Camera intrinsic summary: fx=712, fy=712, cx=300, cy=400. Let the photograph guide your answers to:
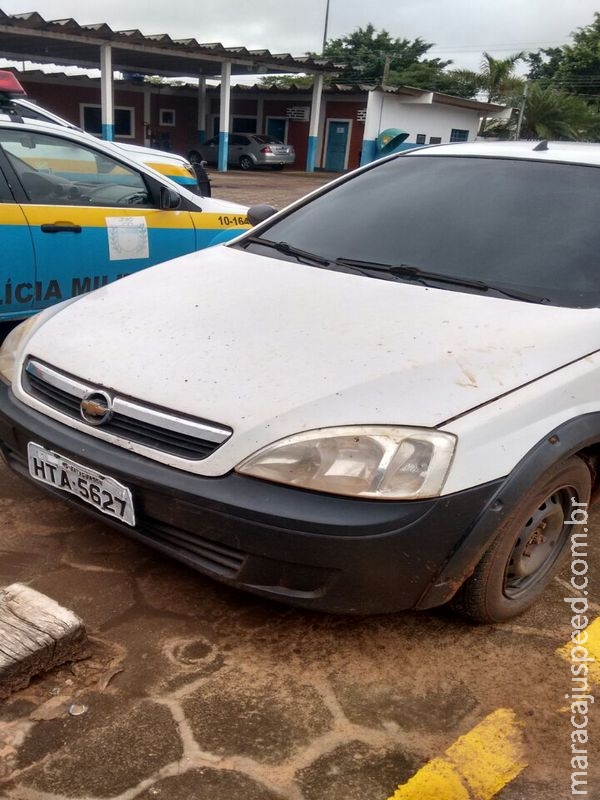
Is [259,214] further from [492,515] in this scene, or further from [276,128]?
[276,128]

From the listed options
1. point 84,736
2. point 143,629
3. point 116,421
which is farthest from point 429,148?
point 84,736

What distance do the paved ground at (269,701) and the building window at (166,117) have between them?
1236 inches

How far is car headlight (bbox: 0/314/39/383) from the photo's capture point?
255 cm

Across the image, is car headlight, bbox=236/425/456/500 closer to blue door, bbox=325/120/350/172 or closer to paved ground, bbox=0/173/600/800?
paved ground, bbox=0/173/600/800

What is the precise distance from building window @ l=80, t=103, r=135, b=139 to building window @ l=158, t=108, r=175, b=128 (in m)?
1.25

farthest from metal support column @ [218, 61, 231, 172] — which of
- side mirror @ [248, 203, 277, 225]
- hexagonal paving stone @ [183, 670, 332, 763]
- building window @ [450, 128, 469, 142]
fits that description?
hexagonal paving stone @ [183, 670, 332, 763]

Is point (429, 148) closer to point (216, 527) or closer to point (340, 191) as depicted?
point (340, 191)

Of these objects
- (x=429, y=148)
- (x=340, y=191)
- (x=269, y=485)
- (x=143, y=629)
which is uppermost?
(x=429, y=148)

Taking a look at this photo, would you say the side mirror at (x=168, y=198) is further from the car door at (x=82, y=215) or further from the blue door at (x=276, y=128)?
the blue door at (x=276, y=128)

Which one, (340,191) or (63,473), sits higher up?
(340,191)

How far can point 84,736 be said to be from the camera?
1854mm

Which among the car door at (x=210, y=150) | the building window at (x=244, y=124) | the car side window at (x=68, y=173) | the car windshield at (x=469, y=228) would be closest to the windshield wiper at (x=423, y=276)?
the car windshield at (x=469, y=228)

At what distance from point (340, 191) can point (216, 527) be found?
2004mm

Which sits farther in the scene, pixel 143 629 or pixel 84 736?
pixel 143 629
